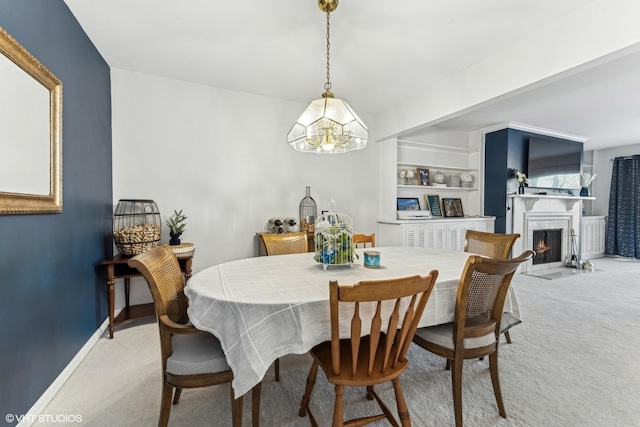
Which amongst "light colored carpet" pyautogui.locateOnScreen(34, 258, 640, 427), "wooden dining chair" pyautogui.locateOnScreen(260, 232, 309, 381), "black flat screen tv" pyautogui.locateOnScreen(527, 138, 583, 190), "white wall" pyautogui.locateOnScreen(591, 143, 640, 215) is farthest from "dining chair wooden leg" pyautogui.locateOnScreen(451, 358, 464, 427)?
"white wall" pyautogui.locateOnScreen(591, 143, 640, 215)

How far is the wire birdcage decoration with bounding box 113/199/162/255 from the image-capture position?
2.49 meters

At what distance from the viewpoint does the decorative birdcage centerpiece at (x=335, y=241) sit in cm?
168

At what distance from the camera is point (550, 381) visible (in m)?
1.80

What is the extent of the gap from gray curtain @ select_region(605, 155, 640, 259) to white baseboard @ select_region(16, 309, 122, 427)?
9040 mm

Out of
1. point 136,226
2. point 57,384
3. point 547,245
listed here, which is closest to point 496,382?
point 57,384

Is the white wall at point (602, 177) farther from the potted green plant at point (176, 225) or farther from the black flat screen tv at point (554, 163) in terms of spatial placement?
the potted green plant at point (176, 225)

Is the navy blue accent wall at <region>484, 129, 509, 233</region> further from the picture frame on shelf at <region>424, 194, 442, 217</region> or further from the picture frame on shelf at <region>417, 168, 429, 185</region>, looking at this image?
the picture frame on shelf at <region>417, 168, 429, 185</region>

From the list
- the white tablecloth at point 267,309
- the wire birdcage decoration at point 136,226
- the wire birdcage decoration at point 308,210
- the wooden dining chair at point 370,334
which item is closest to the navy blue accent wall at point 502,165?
the wire birdcage decoration at point 308,210

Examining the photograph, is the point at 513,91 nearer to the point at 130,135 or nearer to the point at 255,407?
the point at 255,407

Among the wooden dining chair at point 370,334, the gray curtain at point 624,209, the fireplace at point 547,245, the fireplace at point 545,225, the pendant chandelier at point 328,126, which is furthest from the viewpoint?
the gray curtain at point 624,209

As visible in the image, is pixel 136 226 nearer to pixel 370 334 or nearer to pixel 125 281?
pixel 125 281

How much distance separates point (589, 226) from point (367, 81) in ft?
20.3

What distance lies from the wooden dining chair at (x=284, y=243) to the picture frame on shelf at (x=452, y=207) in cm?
317

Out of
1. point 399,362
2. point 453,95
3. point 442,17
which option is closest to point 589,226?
point 453,95
